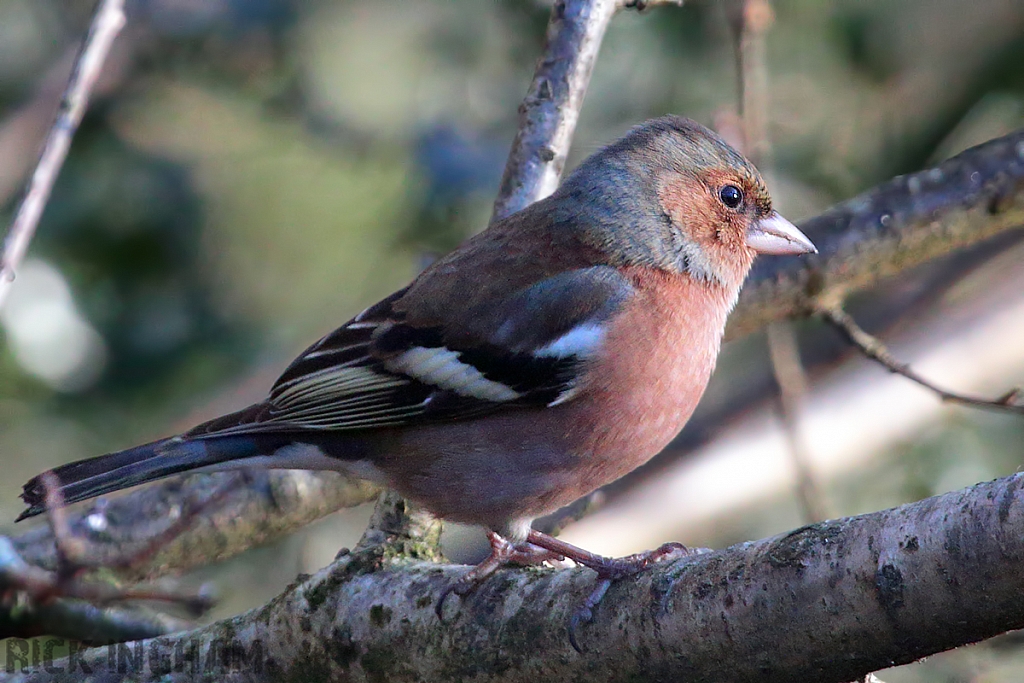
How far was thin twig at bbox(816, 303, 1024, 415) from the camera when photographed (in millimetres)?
3881

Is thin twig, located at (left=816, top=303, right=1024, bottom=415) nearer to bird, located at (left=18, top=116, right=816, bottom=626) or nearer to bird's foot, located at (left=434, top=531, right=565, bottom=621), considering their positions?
bird, located at (left=18, top=116, right=816, bottom=626)

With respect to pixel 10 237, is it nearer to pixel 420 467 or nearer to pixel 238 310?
pixel 420 467

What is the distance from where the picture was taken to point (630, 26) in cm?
638

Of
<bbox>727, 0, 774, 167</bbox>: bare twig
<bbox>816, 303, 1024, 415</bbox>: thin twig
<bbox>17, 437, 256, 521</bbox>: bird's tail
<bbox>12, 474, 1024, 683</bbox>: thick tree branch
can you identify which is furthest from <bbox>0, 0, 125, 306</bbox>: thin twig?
<bbox>816, 303, 1024, 415</bbox>: thin twig

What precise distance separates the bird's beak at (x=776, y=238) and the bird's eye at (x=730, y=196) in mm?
115

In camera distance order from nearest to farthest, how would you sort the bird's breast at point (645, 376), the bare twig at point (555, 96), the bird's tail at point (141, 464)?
the bird's tail at point (141, 464), the bird's breast at point (645, 376), the bare twig at point (555, 96)

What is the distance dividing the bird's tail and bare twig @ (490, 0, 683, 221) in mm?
1502

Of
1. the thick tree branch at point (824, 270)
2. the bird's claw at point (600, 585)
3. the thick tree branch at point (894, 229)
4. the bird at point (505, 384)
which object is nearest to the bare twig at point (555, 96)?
the thick tree branch at point (824, 270)

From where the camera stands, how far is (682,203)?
4.31m

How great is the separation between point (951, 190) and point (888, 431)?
1.75 metres

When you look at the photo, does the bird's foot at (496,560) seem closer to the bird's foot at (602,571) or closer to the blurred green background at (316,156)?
the bird's foot at (602,571)

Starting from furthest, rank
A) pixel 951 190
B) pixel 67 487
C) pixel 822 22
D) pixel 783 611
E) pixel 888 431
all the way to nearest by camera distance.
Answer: pixel 822 22, pixel 888 431, pixel 951 190, pixel 67 487, pixel 783 611

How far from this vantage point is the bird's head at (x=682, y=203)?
416 cm

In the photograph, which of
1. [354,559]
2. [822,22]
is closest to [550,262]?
[354,559]
